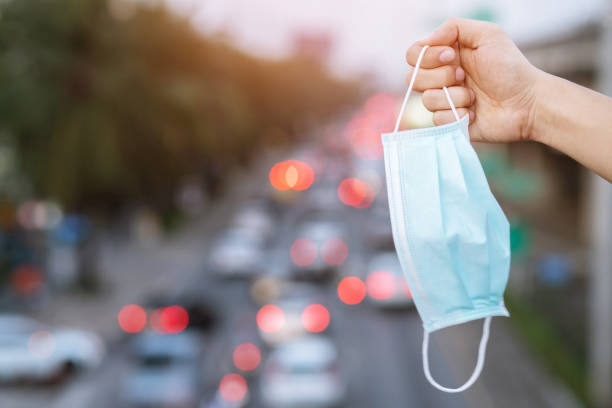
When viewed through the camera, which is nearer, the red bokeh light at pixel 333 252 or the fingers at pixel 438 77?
the fingers at pixel 438 77

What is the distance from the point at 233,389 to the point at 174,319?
4649mm

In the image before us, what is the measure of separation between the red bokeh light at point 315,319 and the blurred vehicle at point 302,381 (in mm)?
2929

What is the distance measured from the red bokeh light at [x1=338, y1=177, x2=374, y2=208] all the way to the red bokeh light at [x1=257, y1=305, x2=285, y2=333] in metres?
23.5

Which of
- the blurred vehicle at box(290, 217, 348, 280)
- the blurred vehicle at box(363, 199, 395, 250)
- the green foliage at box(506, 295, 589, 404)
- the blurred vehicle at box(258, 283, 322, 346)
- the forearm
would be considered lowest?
the green foliage at box(506, 295, 589, 404)

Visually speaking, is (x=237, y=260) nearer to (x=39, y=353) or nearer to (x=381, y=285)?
(x=381, y=285)

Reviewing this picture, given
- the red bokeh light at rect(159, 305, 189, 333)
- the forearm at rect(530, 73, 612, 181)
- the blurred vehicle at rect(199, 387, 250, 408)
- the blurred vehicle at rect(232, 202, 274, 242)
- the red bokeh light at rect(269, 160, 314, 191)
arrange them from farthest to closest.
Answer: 1. the red bokeh light at rect(269, 160, 314, 191)
2. the blurred vehicle at rect(232, 202, 274, 242)
3. the red bokeh light at rect(159, 305, 189, 333)
4. the blurred vehicle at rect(199, 387, 250, 408)
5. the forearm at rect(530, 73, 612, 181)

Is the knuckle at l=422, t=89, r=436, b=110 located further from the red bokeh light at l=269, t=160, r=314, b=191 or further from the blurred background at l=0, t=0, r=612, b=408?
the red bokeh light at l=269, t=160, r=314, b=191

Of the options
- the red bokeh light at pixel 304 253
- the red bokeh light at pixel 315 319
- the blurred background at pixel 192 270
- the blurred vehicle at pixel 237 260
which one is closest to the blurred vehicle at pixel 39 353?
the blurred background at pixel 192 270

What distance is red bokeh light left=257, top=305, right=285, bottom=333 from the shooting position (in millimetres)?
15200

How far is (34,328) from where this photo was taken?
1483cm

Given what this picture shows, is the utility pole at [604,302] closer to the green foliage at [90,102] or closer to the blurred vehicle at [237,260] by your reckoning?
the blurred vehicle at [237,260]

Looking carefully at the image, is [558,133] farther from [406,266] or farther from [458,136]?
[406,266]

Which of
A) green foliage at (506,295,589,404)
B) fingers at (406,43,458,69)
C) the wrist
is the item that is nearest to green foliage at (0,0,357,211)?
green foliage at (506,295,589,404)

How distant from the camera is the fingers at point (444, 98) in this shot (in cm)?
228
